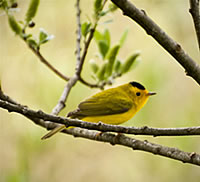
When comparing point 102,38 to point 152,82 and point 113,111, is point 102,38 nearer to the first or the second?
point 113,111

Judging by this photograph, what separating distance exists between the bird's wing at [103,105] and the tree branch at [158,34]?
4.89 feet

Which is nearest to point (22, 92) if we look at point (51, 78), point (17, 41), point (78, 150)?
point (51, 78)

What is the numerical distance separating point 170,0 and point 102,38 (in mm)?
1373

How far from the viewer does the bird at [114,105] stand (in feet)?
9.48

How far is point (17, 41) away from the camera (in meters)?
3.72

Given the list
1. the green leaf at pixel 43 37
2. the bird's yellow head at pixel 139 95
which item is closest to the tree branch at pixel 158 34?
the green leaf at pixel 43 37

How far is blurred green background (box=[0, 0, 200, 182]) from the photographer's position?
3.14 metres

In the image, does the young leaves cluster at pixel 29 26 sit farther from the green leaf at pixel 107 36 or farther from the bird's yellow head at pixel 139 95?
the bird's yellow head at pixel 139 95

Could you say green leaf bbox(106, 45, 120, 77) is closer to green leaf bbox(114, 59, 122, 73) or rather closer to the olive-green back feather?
green leaf bbox(114, 59, 122, 73)

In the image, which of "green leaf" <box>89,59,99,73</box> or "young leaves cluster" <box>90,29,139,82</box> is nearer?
"young leaves cluster" <box>90,29,139,82</box>

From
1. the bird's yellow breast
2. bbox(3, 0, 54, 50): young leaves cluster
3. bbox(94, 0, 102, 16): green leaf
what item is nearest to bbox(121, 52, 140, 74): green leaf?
bbox(94, 0, 102, 16): green leaf

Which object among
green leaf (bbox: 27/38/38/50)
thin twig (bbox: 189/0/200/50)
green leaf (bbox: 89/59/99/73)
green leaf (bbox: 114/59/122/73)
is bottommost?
thin twig (bbox: 189/0/200/50)

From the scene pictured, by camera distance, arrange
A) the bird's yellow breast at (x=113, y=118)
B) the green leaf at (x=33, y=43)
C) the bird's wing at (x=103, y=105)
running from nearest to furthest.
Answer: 1. the green leaf at (x=33, y=43)
2. the bird's wing at (x=103, y=105)
3. the bird's yellow breast at (x=113, y=118)

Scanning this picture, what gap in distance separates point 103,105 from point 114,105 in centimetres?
12
